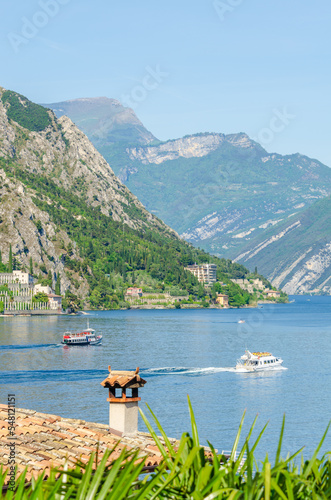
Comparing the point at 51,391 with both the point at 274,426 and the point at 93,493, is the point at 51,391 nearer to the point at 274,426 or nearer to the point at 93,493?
the point at 274,426

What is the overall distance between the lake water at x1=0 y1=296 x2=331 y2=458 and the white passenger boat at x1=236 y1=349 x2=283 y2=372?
6.92ft

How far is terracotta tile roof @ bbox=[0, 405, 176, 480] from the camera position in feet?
67.0

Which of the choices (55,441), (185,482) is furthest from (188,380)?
(185,482)

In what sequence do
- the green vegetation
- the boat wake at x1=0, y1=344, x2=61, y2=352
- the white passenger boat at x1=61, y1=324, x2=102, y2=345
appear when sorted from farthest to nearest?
the white passenger boat at x1=61, y1=324, x2=102, y2=345 → the boat wake at x1=0, y1=344, x2=61, y2=352 → the green vegetation

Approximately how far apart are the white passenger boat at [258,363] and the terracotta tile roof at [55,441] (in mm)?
88230

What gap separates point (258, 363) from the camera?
374 feet

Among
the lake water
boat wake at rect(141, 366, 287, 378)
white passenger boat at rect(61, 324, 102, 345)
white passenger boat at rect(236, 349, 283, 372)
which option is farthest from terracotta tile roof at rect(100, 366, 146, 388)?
white passenger boat at rect(61, 324, 102, 345)

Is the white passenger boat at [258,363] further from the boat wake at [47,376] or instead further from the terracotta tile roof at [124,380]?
the terracotta tile roof at [124,380]

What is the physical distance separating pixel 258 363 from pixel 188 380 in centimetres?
1967

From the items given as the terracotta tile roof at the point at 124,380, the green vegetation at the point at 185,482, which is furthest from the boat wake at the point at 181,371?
the green vegetation at the point at 185,482

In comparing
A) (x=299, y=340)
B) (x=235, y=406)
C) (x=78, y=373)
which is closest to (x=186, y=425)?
(x=235, y=406)

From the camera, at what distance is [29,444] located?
21.6m

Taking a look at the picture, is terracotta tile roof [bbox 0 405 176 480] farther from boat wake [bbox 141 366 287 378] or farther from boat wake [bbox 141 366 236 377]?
boat wake [bbox 141 366 236 377]

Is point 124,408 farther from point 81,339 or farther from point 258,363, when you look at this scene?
point 81,339
